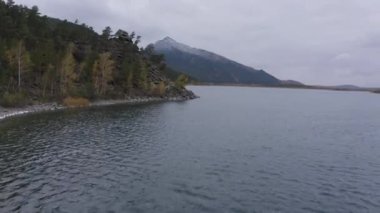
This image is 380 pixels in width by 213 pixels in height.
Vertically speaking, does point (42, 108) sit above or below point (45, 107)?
below

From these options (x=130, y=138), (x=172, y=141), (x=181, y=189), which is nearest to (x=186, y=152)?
(x=172, y=141)

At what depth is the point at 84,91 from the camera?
128 m

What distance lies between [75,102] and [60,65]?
14259mm

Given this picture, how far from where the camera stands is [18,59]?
110 metres

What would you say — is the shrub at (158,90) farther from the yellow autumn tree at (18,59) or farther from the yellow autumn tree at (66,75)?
the yellow autumn tree at (18,59)

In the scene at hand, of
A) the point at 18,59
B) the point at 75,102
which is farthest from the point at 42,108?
the point at 18,59

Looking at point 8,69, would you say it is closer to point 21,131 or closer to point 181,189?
point 21,131

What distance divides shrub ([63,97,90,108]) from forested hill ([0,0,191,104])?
14.1 feet

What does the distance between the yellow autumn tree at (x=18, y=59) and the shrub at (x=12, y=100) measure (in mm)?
11230

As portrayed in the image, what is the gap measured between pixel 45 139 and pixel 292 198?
42.2m

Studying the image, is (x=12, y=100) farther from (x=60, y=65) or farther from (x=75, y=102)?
(x=60, y=65)

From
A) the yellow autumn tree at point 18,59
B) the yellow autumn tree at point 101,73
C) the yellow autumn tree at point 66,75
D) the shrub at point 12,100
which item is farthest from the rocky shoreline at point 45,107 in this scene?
the yellow autumn tree at point 18,59

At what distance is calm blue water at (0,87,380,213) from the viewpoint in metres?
31.9

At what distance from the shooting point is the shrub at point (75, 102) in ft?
377
